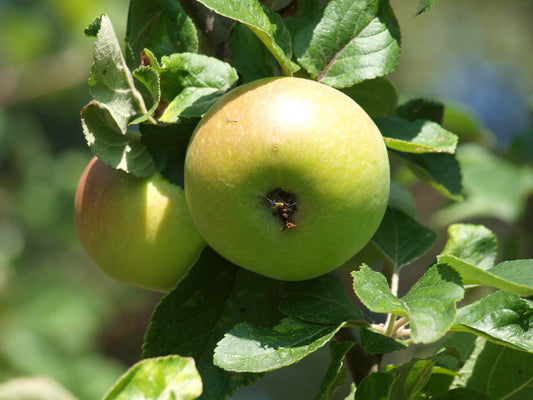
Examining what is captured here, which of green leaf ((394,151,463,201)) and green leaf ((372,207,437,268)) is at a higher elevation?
green leaf ((394,151,463,201))

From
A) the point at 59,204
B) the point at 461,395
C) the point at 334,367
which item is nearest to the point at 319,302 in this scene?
the point at 334,367

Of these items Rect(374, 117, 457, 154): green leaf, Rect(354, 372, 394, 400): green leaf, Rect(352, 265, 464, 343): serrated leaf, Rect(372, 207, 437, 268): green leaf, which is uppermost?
Rect(374, 117, 457, 154): green leaf

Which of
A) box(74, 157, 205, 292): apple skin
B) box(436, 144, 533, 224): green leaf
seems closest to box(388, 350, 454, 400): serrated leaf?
box(74, 157, 205, 292): apple skin

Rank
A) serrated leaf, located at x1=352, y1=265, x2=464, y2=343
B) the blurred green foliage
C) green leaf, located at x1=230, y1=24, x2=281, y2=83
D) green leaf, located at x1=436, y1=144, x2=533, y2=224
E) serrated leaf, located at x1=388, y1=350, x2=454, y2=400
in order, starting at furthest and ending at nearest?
the blurred green foliage
green leaf, located at x1=436, y1=144, x2=533, y2=224
green leaf, located at x1=230, y1=24, x2=281, y2=83
serrated leaf, located at x1=388, y1=350, x2=454, y2=400
serrated leaf, located at x1=352, y1=265, x2=464, y2=343

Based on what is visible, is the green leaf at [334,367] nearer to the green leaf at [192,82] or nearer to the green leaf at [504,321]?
the green leaf at [504,321]

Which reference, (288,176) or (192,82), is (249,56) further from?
(288,176)

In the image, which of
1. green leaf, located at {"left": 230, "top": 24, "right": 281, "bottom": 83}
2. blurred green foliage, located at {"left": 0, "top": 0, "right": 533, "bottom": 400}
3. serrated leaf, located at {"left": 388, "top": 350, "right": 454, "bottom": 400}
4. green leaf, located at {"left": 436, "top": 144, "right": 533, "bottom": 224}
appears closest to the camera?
serrated leaf, located at {"left": 388, "top": 350, "right": 454, "bottom": 400}

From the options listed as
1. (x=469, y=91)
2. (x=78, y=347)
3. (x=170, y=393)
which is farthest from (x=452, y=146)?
(x=469, y=91)

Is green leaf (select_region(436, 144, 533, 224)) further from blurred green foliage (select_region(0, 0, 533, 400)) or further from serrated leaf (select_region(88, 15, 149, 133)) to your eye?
serrated leaf (select_region(88, 15, 149, 133))

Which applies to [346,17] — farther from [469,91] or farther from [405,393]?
[469,91]
